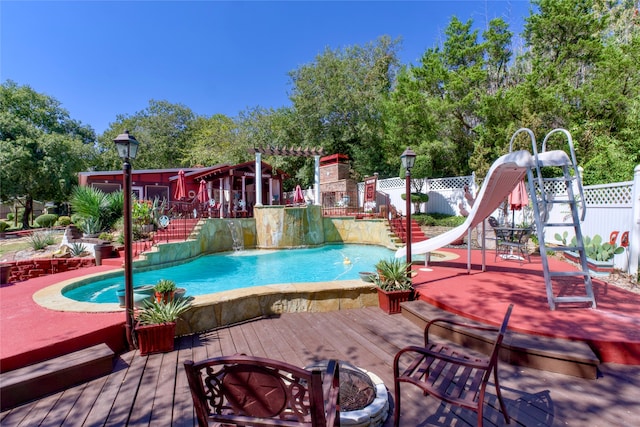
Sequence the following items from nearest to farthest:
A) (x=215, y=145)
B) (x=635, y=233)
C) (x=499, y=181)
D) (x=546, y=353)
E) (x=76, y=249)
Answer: (x=546, y=353), (x=499, y=181), (x=635, y=233), (x=76, y=249), (x=215, y=145)

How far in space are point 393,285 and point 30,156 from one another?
81.4ft

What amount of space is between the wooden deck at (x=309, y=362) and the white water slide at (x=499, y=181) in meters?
2.65

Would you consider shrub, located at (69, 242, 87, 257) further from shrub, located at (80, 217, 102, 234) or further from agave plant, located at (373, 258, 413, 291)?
agave plant, located at (373, 258, 413, 291)

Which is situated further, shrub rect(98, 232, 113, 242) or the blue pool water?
shrub rect(98, 232, 113, 242)

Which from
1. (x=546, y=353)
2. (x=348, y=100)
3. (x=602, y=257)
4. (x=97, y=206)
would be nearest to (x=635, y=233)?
(x=602, y=257)

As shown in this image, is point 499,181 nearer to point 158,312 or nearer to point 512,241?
point 512,241

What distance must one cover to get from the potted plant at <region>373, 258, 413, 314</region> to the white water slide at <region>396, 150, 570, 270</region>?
1.27 metres

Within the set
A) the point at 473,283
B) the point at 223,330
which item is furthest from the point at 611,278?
the point at 223,330

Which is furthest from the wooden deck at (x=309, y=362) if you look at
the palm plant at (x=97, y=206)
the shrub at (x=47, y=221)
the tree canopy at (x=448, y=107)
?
the shrub at (x=47, y=221)

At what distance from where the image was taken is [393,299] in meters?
4.66

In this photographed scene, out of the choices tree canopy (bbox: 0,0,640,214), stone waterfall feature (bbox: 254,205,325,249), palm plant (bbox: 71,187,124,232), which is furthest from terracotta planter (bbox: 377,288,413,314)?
palm plant (bbox: 71,187,124,232)

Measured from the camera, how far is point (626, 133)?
36.5 ft

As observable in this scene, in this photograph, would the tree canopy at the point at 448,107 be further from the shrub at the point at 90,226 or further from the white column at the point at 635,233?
the shrub at the point at 90,226

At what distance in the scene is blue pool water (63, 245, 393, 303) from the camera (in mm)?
6461
